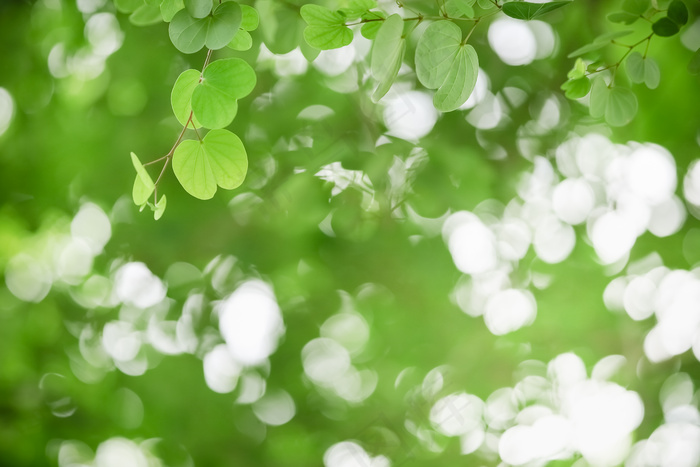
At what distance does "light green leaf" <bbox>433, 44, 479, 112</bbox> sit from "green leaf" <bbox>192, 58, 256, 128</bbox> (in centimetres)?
14

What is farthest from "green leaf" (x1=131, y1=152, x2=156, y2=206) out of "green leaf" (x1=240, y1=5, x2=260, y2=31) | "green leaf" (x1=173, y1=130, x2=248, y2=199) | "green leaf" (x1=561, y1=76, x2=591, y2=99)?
"green leaf" (x1=561, y1=76, x2=591, y2=99)

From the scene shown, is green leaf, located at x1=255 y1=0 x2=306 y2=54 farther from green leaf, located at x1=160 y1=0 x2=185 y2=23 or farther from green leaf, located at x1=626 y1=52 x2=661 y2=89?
green leaf, located at x1=626 y1=52 x2=661 y2=89

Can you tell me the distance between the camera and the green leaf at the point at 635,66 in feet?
1.51

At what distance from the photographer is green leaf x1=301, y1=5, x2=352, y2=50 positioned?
0.35m

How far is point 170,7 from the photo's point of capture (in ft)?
1.22

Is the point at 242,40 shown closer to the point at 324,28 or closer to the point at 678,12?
the point at 324,28

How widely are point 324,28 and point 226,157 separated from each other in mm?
119

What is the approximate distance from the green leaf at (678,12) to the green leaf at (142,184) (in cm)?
42

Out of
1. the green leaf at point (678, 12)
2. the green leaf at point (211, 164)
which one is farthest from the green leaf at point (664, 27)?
the green leaf at point (211, 164)

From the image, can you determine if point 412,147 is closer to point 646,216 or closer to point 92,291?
point 646,216

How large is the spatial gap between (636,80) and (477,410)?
1035 millimetres

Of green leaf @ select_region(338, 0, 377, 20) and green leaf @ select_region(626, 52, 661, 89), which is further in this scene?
green leaf @ select_region(626, 52, 661, 89)

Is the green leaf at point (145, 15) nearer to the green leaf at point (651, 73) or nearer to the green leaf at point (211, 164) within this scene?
the green leaf at point (211, 164)

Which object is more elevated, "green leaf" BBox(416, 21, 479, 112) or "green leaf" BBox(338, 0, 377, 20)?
"green leaf" BBox(338, 0, 377, 20)
